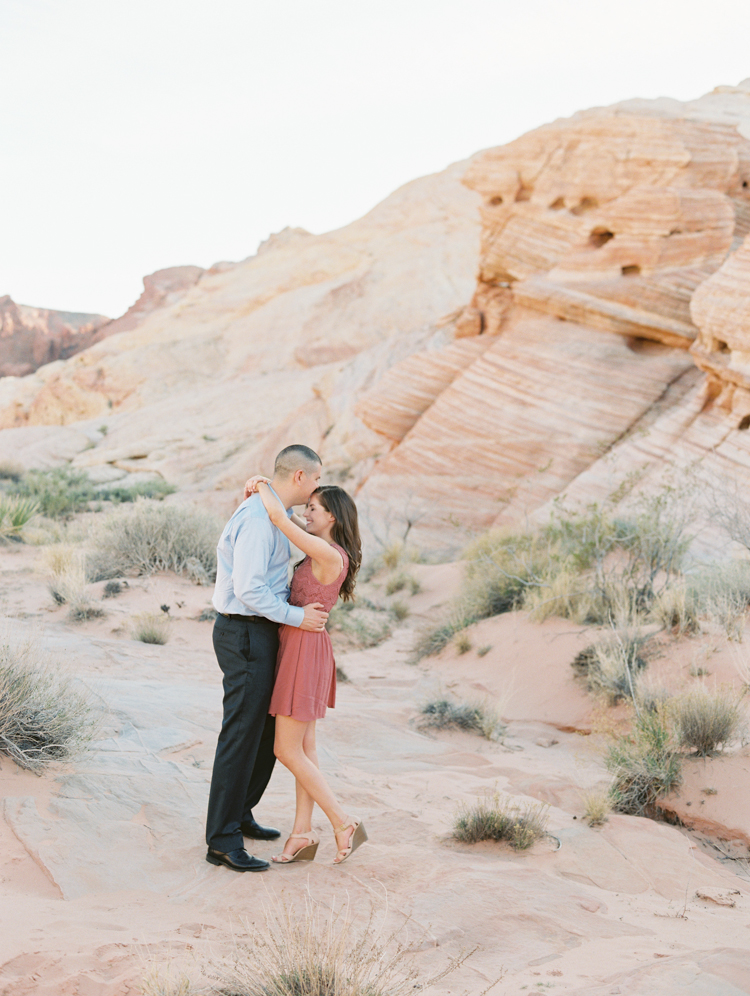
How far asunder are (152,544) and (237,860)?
26.0 ft

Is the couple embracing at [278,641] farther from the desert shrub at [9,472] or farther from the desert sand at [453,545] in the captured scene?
the desert shrub at [9,472]

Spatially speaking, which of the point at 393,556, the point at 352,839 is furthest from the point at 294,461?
the point at 393,556

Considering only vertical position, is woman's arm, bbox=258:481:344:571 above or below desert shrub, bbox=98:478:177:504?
above

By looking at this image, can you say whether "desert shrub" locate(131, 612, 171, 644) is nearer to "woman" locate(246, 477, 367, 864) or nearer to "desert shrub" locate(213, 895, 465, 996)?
"woman" locate(246, 477, 367, 864)

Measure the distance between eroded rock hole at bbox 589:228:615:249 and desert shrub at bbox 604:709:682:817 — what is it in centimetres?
1362

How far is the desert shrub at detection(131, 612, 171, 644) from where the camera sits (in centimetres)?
824

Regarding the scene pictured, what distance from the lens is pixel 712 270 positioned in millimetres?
15711

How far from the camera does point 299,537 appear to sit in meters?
3.56

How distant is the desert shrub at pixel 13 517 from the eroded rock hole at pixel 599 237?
12523 mm

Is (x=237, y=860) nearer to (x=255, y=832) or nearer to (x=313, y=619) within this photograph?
(x=255, y=832)

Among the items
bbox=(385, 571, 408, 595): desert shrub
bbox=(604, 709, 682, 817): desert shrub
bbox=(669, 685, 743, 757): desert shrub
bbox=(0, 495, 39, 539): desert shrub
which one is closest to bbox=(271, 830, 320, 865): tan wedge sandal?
bbox=(604, 709, 682, 817): desert shrub

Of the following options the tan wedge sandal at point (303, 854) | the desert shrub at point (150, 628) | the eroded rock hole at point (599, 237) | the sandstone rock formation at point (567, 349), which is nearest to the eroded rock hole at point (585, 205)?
the sandstone rock formation at point (567, 349)

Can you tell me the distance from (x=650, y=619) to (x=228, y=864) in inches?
218

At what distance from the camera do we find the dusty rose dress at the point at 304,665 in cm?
369
